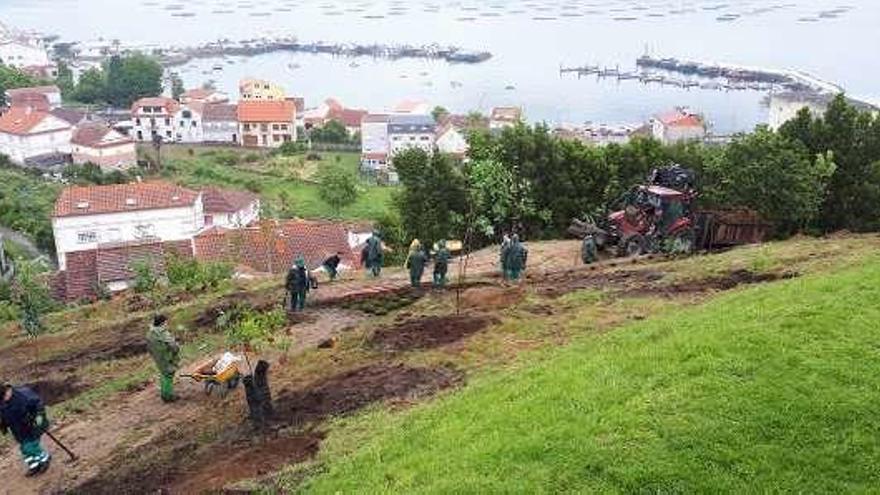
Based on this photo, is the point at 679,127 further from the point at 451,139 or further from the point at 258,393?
the point at 258,393

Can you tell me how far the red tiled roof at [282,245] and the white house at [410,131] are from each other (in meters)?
32.7

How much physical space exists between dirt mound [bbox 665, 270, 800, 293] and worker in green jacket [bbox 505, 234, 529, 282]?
3.07m

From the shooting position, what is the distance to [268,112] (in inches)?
2913

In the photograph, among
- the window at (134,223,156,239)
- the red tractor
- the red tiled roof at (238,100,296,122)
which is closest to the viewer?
the red tractor

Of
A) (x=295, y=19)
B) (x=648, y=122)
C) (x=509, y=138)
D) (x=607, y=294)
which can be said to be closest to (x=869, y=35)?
(x=648, y=122)

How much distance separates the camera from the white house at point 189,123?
74.8 m

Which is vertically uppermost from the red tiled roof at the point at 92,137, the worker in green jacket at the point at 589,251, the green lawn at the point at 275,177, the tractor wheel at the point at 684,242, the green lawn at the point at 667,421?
the green lawn at the point at 667,421

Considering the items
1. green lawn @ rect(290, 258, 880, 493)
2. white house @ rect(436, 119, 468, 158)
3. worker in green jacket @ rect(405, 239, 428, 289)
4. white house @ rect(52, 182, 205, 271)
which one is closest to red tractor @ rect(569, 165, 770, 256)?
worker in green jacket @ rect(405, 239, 428, 289)

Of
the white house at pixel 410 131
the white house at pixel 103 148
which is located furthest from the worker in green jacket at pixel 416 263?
the white house at pixel 410 131

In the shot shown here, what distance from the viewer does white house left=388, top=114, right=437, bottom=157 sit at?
69.6 meters

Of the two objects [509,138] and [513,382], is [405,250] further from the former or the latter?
[513,382]

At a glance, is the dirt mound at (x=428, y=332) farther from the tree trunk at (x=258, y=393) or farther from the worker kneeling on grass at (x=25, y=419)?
the worker kneeling on grass at (x=25, y=419)

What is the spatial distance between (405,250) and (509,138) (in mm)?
4896

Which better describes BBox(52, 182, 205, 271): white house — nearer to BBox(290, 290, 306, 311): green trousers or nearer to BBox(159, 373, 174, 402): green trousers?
BBox(290, 290, 306, 311): green trousers
